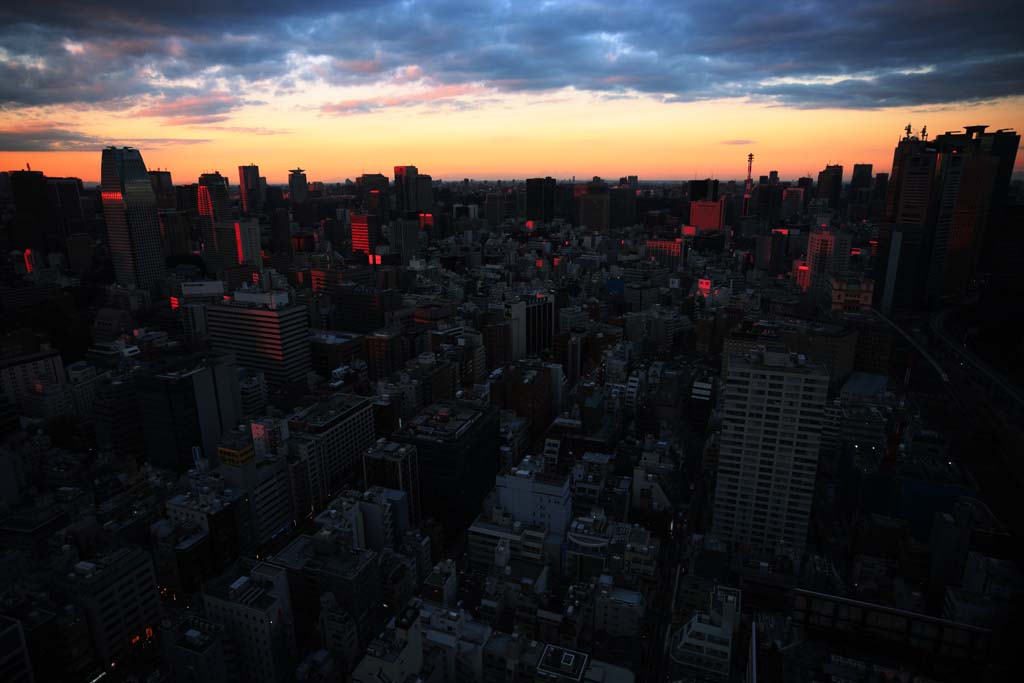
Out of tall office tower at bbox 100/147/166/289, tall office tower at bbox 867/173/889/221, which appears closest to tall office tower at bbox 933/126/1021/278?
tall office tower at bbox 867/173/889/221

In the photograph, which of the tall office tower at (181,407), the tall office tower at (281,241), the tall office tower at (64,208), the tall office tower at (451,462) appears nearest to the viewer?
the tall office tower at (451,462)

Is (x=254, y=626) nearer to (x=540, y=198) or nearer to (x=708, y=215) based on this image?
→ (x=708, y=215)

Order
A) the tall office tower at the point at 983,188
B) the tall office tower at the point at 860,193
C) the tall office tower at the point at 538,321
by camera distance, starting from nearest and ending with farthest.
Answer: the tall office tower at the point at 538,321 → the tall office tower at the point at 983,188 → the tall office tower at the point at 860,193

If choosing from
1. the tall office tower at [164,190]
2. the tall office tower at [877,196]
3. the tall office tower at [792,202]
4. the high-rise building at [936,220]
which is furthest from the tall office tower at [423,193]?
the high-rise building at [936,220]

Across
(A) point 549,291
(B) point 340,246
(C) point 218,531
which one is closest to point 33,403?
(C) point 218,531

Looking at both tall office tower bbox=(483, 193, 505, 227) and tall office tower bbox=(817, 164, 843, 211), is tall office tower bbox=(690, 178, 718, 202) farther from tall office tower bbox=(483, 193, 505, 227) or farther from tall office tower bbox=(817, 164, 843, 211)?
tall office tower bbox=(483, 193, 505, 227)

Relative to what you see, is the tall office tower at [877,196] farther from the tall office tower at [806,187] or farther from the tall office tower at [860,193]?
the tall office tower at [806,187]
